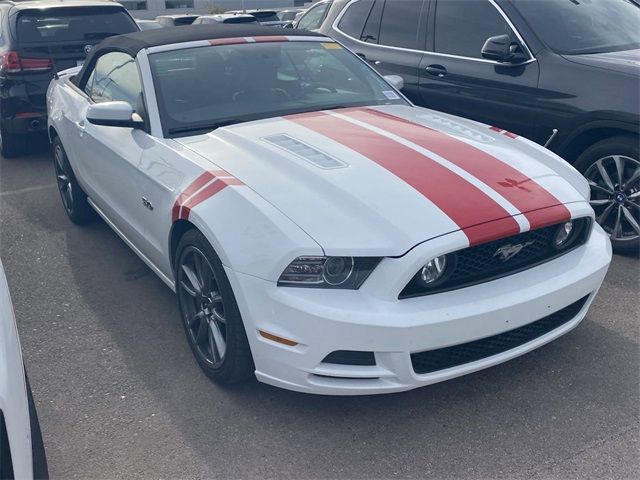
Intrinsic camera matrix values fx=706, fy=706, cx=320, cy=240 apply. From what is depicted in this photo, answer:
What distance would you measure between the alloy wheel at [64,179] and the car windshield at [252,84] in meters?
1.72

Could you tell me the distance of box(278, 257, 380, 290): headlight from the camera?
9.01 ft

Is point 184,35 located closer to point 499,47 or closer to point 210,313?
point 210,313

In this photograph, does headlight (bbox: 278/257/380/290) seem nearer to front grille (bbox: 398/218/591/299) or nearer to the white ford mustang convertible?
the white ford mustang convertible

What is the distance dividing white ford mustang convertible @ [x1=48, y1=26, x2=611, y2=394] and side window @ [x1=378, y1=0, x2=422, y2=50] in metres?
1.87

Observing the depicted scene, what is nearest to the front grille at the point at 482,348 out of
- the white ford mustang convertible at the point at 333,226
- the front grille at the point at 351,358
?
the white ford mustang convertible at the point at 333,226

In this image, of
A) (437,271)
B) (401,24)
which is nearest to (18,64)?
(401,24)

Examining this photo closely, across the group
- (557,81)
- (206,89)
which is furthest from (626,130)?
(206,89)

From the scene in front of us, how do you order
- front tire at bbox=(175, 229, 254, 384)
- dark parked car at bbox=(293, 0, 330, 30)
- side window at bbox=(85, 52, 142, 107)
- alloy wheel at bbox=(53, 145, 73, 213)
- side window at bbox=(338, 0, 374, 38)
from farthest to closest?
1. dark parked car at bbox=(293, 0, 330, 30)
2. side window at bbox=(338, 0, 374, 38)
3. alloy wheel at bbox=(53, 145, 73, 213)
4. side window at bbox=(85, 52, 142, 107)
5. front tire at bbox=(175, 229, 254, 384)

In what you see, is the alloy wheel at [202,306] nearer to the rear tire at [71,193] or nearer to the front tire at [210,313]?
the front tire at [210,313]

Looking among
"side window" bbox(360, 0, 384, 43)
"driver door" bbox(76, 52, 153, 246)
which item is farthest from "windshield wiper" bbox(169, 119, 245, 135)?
"side window" bbox(360, 0, 384, 43)

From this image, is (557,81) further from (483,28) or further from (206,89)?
(206,89)

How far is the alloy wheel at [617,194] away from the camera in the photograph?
4.43m

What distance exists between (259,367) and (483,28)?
3.55 metres

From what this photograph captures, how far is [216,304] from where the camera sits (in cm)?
318
